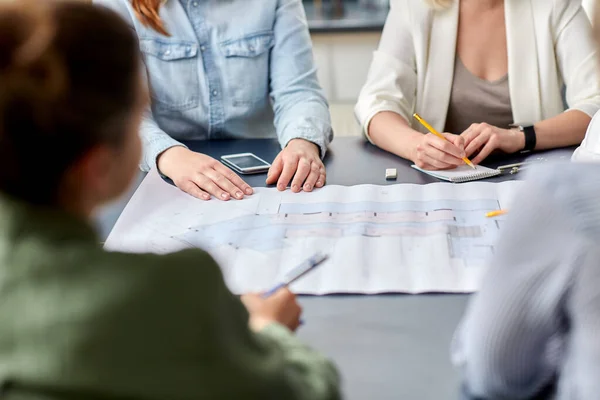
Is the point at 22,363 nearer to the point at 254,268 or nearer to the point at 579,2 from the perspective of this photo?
the point at 254,268

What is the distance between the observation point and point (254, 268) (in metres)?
0.88

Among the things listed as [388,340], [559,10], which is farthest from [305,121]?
[388,340]

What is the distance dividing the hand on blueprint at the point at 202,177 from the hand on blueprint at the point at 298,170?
0.06 meters

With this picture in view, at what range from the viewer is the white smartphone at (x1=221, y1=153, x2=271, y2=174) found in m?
1.26

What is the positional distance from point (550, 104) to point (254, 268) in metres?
0.94

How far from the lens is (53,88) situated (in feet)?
1.69

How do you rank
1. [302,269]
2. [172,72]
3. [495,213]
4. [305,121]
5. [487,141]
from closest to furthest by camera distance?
[302,269]
[495,213]
[487,141]
[305,121]
[172,72]

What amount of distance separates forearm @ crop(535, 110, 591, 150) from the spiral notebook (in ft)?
0.63

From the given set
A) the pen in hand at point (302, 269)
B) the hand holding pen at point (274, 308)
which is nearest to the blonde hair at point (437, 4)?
the pen in hand at point (302, 269)

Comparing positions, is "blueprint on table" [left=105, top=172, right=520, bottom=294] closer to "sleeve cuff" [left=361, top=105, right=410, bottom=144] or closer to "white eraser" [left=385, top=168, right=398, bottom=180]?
"white eraser" [left=385, top=168, right=398, bottom=180]

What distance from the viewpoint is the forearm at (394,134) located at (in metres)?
1.31

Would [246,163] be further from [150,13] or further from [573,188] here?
[573,188]

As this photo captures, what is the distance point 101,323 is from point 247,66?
1.08 metres

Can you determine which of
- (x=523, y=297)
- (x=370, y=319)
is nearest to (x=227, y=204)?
(x=370, y=319)
